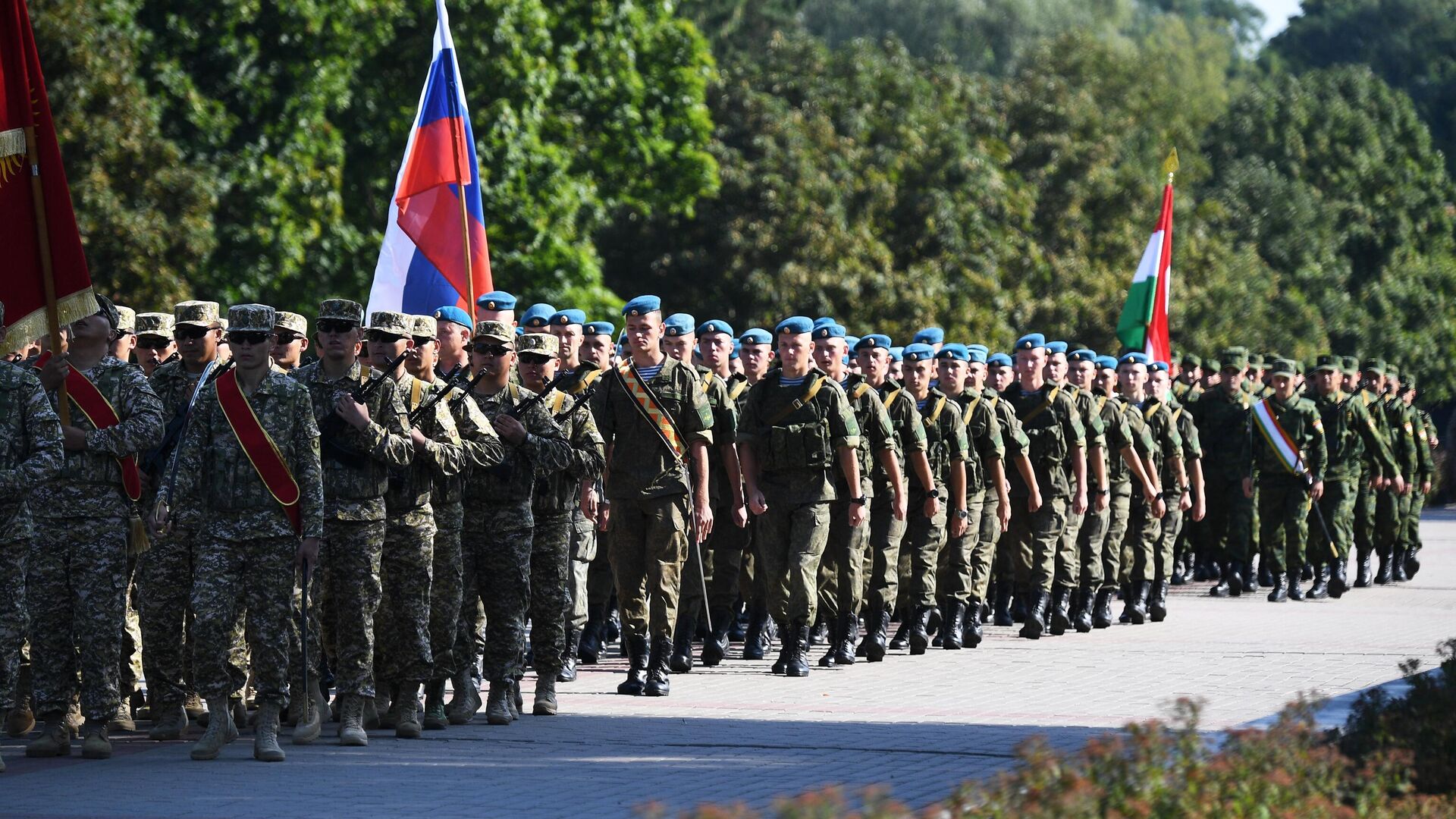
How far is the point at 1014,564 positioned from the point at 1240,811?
1107cm

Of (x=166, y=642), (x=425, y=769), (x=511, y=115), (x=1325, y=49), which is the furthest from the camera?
(x=1325, y=49)

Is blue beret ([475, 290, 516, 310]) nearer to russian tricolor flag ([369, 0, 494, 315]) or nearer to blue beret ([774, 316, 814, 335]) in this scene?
russian tricolor flag ([369, 0, 494, 315])

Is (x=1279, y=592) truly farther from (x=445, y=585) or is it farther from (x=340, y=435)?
(x=340, y=435)

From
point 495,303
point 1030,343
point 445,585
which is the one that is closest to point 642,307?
point 495,303

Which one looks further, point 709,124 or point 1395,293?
point 1395,293

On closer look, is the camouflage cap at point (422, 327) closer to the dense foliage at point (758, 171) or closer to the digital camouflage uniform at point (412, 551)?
the digital camouflage uniform at point (412, 551)

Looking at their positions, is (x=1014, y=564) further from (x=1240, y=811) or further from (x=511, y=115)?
(x=511, y=115)

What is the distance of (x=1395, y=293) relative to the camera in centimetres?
5772

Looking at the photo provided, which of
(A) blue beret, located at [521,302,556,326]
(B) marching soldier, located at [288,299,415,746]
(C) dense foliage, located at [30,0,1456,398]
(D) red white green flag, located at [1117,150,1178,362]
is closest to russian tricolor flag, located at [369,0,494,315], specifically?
(A) blue beret, located at [521,302,556,326]

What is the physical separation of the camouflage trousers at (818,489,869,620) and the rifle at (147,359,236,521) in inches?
187

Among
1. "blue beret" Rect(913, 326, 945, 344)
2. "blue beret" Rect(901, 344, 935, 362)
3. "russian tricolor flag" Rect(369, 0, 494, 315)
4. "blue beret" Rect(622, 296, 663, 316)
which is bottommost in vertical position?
"blue beret" Rect(622, 296, 663, 316)

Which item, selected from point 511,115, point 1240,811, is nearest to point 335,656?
point 1240,811

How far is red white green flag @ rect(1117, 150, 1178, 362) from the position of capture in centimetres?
2375

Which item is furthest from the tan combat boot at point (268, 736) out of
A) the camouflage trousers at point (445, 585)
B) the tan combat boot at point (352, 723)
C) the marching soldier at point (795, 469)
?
the marching soldier at point (795, 469)
